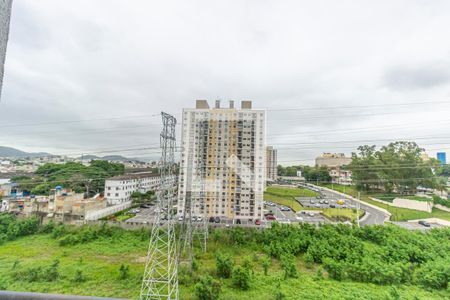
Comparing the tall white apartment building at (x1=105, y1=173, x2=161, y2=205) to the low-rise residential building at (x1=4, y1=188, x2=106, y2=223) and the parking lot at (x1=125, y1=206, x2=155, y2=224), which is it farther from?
the low-rise residential building at (x1=4, y1=188, x2=106, y2=223)

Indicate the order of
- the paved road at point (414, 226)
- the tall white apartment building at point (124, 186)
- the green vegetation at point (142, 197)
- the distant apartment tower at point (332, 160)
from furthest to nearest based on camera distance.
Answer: the green vegetation at point (142, 197) → the tall white apartment building at point (124, 186) → the distant apartment tower at point (332, 160) → the paved road at point (414, 226)

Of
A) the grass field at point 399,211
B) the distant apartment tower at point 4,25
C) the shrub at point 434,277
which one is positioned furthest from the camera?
the grass field at point 399,211

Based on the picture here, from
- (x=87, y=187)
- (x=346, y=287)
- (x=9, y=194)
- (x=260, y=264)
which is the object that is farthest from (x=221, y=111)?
(x=9, y=194)

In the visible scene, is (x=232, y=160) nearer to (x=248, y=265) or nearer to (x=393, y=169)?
(x=248, y=265)

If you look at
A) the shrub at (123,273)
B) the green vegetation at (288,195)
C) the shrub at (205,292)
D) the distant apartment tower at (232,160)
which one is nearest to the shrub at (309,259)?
the distant apartment tower at (232,160)

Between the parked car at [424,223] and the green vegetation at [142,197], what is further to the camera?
the green vegetation at [142,197]

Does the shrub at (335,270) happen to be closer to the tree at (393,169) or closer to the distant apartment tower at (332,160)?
the distant apartment tower at (332,160)

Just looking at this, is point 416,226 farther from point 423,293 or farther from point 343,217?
point 423,293
